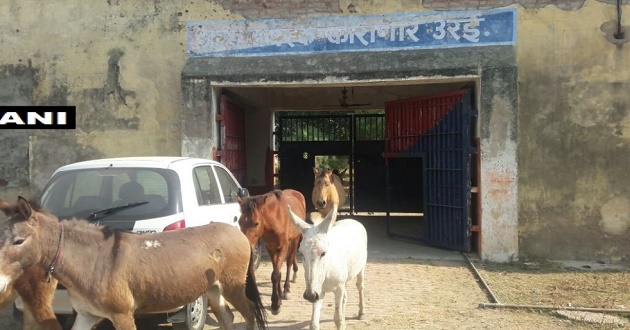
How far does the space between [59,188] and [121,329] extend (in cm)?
215

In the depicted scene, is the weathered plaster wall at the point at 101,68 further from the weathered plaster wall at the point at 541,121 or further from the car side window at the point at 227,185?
the car side window at the point at 227,185

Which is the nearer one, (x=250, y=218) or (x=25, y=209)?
(x=25, y=209)

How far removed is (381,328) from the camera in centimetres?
580

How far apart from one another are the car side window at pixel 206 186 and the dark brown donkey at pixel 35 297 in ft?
5.43

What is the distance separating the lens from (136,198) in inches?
197

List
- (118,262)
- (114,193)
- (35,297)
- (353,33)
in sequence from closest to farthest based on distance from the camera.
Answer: (118,262)
(35,297)
(114,193)
(353,33)

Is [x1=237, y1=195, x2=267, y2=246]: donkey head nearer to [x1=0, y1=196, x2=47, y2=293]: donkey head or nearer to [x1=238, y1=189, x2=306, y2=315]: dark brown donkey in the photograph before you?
[x1=238, y1=189, x2=306, y2=315]: dark brown donkey

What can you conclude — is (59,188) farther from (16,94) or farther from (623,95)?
(623,95)

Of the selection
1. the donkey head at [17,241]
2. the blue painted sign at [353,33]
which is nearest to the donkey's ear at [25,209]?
the donkey head at [17,241]

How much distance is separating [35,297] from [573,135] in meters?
8.29

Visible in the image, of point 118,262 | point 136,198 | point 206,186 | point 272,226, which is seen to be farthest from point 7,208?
point 272,226

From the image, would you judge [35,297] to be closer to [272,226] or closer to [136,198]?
[136,198]

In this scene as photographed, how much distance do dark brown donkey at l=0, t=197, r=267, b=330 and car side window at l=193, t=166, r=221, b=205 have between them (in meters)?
1.07

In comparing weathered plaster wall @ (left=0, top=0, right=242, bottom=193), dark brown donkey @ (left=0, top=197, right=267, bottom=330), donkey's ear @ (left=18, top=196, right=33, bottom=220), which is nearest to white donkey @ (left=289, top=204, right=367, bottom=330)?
dark brown donkey @ (left=0, top=197, right=267, bottom=330)
